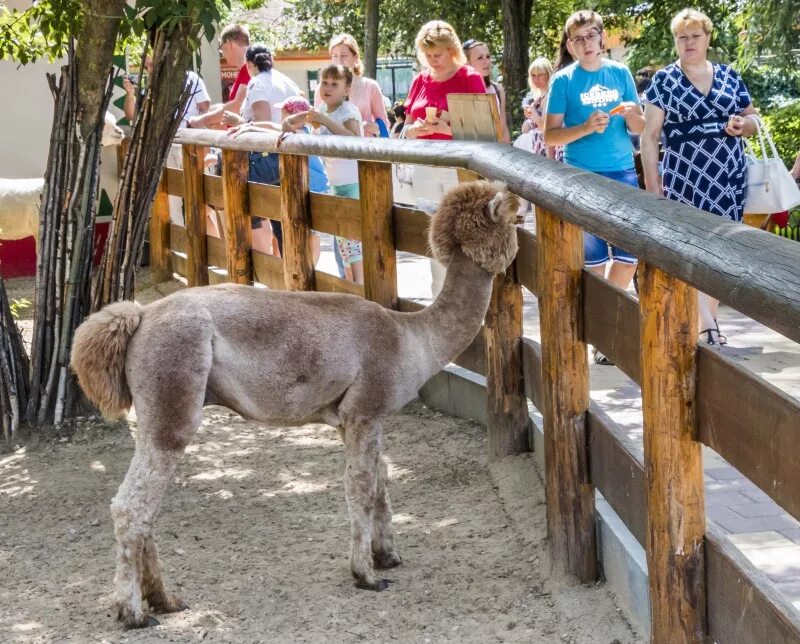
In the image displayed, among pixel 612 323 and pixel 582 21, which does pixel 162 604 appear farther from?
pixel 582 21

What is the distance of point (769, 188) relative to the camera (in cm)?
697

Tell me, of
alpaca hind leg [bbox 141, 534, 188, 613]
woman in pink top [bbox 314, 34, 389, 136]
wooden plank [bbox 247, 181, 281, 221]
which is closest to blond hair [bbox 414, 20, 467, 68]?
wooden plank [bbox 247, 181, 281, 221]

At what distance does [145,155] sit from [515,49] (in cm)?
1720

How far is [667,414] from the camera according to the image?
300cm

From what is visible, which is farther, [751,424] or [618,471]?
[618,471]

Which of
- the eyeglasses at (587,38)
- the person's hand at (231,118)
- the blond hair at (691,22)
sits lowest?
the person's hand at (231,118)

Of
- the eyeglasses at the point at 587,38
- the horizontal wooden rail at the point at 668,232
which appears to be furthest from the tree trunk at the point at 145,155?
the eyeglasses at the point at 587,38

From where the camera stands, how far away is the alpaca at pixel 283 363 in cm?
396

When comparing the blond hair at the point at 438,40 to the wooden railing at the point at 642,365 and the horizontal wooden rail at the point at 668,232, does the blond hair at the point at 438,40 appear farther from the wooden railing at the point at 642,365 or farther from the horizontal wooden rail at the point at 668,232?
the horizontal wooden rail at the point at 668,232

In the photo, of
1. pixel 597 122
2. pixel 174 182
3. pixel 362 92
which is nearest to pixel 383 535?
pixel 597 122

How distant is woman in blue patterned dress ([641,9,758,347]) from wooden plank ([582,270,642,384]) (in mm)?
2990

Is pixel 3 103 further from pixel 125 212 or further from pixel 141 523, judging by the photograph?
pixel 141 523

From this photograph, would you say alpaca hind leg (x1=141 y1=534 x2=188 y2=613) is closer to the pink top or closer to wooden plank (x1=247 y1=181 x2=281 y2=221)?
wooden plank (x1=247 y1=181 x2=281 y2=221)

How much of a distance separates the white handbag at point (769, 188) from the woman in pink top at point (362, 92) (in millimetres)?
3114
